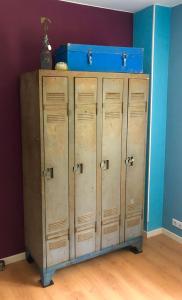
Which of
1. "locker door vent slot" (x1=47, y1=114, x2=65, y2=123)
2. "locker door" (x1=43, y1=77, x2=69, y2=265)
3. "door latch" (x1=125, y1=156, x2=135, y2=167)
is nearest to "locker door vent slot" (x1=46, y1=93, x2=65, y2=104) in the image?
"locker door" (x1=43, y1=77, x2=69, y2=265)

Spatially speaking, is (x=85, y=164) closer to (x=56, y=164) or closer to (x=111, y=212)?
(x=56, y=164)

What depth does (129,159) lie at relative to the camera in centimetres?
277

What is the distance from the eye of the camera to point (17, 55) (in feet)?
8.42

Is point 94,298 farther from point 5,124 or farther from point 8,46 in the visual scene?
point 8,46

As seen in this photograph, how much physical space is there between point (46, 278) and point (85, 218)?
60 cm

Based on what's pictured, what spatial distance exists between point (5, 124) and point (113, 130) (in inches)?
38.4

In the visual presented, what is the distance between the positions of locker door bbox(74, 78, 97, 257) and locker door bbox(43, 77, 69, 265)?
0.37 feet

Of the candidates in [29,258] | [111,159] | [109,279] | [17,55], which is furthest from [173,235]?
[17,55]

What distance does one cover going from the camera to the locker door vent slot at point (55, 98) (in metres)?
2.25

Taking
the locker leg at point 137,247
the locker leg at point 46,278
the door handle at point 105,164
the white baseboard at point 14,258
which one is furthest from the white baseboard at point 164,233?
the white baseboard at point 14,258

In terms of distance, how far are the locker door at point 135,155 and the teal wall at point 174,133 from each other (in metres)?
0.47

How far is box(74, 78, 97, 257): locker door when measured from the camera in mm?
2422

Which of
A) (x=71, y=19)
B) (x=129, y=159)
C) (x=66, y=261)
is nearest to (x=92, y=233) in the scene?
(x=66, y=261)

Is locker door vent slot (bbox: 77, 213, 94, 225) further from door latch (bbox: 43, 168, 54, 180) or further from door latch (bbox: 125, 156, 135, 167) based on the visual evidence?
door latch (bbox: 125, 156, 135, 167)
